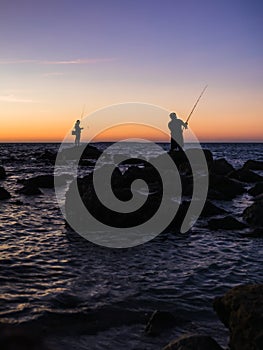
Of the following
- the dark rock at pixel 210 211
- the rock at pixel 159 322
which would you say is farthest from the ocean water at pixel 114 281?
the dark rock at pixel 210 211

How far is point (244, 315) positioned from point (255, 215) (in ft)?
27.1

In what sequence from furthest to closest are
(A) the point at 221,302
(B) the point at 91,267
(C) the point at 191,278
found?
(B) the point at 91,267
(C) the point at 191,278
(A) the point at 221,302

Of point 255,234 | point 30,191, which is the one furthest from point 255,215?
point 30,191

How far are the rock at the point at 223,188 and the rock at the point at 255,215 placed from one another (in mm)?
4181

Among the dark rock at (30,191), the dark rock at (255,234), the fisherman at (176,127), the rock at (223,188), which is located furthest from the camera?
the fisherman at (176,127)

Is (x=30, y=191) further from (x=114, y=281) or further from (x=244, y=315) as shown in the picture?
(x=244, y=315)

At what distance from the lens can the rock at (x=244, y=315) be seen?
4.13 m

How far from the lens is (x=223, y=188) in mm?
17891

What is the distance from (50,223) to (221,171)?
40.7 feet

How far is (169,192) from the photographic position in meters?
16.6

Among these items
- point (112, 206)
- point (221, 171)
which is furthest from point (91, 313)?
point (221, 171)

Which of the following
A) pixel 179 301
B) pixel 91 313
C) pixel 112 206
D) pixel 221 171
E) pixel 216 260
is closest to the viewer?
pixel 91 313

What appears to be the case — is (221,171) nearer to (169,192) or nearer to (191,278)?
(169,192)

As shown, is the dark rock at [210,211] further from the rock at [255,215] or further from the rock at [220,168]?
the rock at [220,168]
